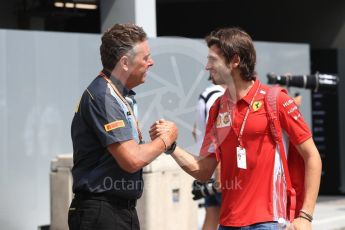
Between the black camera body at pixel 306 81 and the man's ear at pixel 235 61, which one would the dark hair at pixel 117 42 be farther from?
the black camera body at pixel 306 81

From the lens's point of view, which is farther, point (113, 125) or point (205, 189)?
point (205, 189)

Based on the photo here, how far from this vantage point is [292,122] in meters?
3.96

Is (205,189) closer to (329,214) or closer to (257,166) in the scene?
(257,166)

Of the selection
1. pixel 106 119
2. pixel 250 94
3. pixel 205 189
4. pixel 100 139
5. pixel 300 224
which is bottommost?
pixel 205 189

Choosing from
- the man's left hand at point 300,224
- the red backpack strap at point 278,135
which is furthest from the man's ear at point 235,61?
the man's left hand at point 300,224

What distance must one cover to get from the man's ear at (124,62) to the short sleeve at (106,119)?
25 cm

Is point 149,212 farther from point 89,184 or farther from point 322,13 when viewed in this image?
point 322,13

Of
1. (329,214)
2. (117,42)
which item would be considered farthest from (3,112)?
(329,214)

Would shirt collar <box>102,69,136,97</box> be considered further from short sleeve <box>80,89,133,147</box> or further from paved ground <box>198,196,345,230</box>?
paved ground <box>198,196,345,230</box>

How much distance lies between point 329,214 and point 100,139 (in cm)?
811

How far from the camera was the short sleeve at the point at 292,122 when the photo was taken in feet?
12.9

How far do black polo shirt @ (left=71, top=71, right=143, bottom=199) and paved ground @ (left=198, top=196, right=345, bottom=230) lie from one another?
5.95 meters

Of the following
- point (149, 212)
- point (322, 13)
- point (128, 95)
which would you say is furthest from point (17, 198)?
point (322, 13)

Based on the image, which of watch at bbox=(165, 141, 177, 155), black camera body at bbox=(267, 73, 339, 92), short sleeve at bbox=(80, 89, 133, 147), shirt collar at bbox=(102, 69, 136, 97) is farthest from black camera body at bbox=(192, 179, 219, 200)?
black camera body at bbox=(267, 73, 339, 92)
